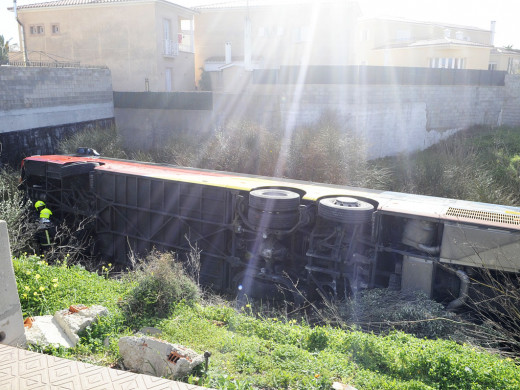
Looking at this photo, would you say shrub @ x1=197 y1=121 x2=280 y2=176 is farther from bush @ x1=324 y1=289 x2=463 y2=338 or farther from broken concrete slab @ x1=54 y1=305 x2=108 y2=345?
broken concrete slab @ x1=54 y1=305 x2=108 y2=345

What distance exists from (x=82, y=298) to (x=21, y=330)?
1.83m

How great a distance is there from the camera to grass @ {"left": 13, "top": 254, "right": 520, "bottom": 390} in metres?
5.32

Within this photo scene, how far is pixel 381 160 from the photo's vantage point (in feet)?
67.4

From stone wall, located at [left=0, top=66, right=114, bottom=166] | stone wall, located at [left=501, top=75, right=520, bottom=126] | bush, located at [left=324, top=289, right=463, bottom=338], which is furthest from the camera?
stone wall, located at [left=501, top=75, right=520, bottom=126]

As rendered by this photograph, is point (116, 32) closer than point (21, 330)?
No

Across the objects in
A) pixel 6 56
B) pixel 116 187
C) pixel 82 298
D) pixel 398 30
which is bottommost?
pixel 82 298

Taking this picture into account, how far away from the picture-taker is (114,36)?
28.3 m

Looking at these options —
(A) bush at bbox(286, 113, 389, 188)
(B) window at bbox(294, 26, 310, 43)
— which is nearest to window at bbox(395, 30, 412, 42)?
(B) window at bbox(294, 26, 310, 43)

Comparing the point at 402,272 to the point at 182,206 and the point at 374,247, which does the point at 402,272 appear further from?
the point at 182,206

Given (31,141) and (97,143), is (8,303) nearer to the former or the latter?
(31,141)

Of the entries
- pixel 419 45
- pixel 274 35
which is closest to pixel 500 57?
pixel 419 45

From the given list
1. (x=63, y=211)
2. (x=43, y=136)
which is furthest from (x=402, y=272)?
(x=43, y=136)

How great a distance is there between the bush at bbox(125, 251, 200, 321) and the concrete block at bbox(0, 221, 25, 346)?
1.91 meters

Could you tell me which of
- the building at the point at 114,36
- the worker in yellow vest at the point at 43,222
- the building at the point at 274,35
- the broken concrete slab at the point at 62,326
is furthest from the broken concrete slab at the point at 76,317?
the building at the point at 274,35
